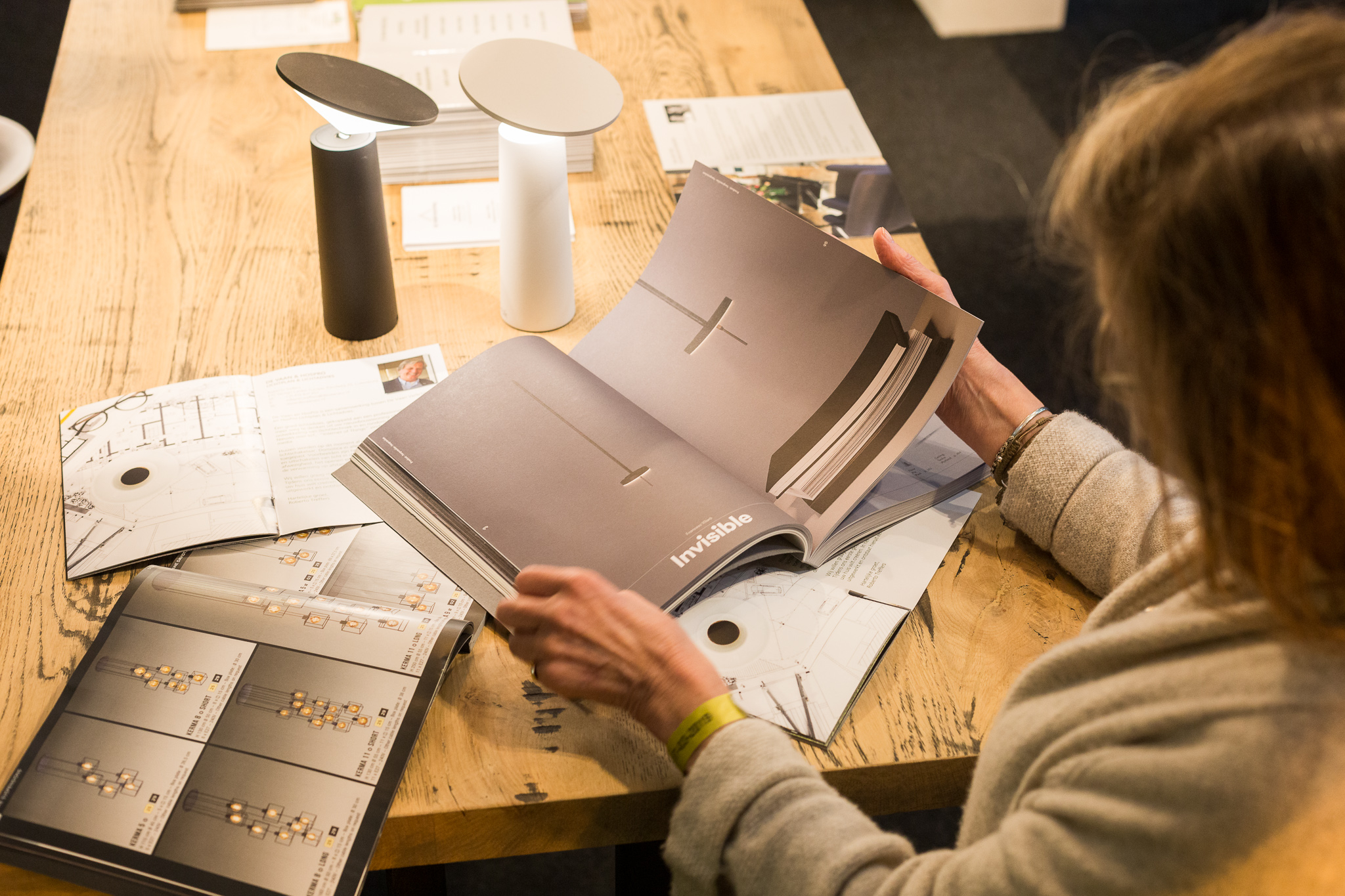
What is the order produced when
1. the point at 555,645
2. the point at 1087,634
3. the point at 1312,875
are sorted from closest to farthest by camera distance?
the point at 1312,875 < the point at 1087,634 < the point at 555,645

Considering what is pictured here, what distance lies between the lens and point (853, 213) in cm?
125

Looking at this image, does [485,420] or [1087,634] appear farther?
[485,420]

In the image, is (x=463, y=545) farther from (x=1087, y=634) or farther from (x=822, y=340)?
(x=1087, y=634)

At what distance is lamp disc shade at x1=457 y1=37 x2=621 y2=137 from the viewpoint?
36.8 inches

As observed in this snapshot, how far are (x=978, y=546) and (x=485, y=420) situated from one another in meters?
0.44

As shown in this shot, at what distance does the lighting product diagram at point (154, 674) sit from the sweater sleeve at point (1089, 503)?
655 millimetres

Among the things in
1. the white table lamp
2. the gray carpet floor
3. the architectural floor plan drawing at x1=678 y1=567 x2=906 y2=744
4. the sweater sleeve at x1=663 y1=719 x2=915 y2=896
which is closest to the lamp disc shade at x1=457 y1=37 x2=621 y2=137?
the white table lamp

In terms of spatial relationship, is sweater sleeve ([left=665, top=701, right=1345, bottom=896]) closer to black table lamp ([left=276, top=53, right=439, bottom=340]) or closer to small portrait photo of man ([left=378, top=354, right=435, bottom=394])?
small portrait photo of man ([left=378, top=354, right=435, bottom=394])

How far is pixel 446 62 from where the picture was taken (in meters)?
1.37

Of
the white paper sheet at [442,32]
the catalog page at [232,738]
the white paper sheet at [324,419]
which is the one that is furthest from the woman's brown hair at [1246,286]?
the white paper sheet at [442,32]

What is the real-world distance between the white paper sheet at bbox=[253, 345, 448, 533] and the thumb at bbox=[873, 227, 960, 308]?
0.44m

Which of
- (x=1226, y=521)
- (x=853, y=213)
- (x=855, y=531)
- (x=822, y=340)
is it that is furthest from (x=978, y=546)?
(x=853, y=213)

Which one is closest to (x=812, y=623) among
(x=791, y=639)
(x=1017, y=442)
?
(x=791, y=639)

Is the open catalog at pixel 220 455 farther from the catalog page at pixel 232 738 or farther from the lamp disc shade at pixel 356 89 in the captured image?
the lamp disc shade at pixel 356 89
